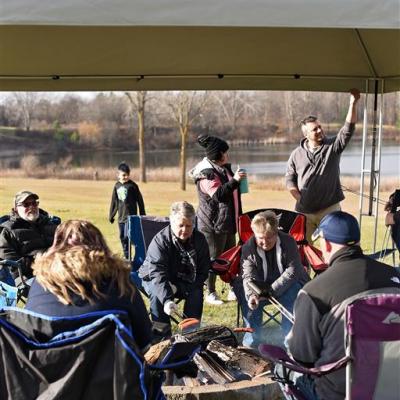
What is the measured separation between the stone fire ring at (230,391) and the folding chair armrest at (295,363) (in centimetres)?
58

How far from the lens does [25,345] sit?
1876 millimetres

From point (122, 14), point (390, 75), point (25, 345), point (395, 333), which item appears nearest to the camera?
point (25, 345)

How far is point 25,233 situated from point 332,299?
2787 millimetres

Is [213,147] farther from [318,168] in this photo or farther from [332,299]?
[332,299]

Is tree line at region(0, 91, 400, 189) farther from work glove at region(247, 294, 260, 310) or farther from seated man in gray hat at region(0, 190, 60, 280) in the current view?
work glove at region(247, 294, 260, 310)

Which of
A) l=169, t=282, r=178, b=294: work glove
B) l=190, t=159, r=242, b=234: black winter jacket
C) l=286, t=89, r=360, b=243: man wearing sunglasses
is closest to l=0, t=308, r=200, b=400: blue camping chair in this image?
l=169, t=282, r=178, b=294: work glove

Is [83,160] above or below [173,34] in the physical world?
below

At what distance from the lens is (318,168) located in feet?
16.3

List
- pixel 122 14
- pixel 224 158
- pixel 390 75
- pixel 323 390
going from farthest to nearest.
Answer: pixel 390 75, pixel 224 158, pixel 122 14, pixel 323 390

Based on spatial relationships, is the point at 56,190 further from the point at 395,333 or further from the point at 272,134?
the point at 395,333

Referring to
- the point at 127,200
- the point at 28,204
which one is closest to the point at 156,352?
the point at 28,204

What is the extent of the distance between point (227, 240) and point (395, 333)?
111 inches

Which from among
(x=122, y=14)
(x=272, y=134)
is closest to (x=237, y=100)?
(x=272, y=134)

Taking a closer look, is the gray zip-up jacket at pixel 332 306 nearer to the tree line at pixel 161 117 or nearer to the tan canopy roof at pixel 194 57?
the tan canopy roof at pixel 194 57
